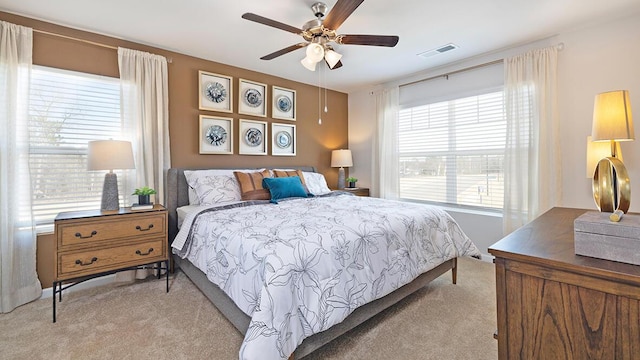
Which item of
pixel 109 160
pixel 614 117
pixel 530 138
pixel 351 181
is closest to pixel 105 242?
pixel 109 160

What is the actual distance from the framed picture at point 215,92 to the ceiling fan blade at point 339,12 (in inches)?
75.6

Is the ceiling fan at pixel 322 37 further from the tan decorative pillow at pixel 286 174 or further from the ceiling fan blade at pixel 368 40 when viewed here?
the tan decorative pillow at pixel 286 174

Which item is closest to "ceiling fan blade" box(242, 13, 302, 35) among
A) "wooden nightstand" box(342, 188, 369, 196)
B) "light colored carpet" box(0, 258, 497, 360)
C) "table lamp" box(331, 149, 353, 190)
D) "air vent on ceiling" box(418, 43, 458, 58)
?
"air vent on ceiling" box(418, 43, 458, 58)

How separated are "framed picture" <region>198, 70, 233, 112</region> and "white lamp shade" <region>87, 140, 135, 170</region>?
1208 mm

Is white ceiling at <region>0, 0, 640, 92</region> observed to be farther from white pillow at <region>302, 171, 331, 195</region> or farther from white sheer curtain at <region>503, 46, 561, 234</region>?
white pillow at <region>302, 171, 331, 195</region>

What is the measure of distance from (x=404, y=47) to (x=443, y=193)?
2.04 m

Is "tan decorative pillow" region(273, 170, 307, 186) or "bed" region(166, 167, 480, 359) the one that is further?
"tan decorative pillow" region(273, 170, 307, 186)

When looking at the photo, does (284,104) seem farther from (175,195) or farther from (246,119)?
(175,195)

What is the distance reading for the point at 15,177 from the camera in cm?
237

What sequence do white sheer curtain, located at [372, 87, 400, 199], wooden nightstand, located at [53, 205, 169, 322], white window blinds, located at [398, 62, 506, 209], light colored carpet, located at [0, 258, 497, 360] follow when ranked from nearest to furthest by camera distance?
light colored carpet, located at [0, 258, 497, 360]
wooden nightstand, located at [53, 205, 169, 322]
white window blinds, located at [398, 62, 506, 209]
white sheer curtain, located at [372, 87, 400, 199]

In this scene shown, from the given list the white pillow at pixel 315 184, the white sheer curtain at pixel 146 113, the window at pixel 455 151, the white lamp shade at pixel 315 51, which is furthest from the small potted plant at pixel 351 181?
the white sheer curtain at pixel 146 113

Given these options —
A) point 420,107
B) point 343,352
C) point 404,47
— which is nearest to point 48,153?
point 343,352

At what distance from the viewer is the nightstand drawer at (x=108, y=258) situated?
2.19 meters

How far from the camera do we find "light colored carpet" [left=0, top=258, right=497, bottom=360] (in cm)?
175
